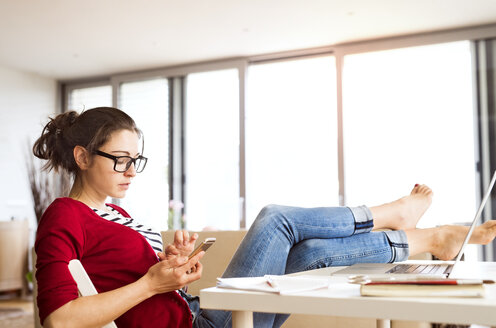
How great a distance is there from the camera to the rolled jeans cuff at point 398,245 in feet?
5.21

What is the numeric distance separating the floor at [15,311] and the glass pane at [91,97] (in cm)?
251

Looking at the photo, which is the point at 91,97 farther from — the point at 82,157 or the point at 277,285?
the point at 277,285

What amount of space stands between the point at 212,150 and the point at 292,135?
3.18 ft

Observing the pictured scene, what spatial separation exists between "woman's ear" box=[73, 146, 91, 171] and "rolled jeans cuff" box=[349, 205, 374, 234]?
0.76 meters

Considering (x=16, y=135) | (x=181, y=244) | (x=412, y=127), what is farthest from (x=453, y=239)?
(x=16, y=135)

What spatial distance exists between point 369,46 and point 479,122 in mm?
1343

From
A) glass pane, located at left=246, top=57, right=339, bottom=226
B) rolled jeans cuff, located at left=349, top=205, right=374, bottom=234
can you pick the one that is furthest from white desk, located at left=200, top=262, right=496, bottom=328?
glass pane, located at left=246, top=57, right=339, bottom=226

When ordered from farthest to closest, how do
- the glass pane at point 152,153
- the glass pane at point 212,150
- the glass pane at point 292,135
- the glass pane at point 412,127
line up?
the glass pane at point 152,153 < the glass pane at point 212,150 < the glass pane at point 292,135 < the glass pane at point 412,127

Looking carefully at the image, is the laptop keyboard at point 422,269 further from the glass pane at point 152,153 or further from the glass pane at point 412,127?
the glass pane at point 152,153

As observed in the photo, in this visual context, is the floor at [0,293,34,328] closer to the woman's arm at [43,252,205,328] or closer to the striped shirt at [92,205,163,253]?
the striped shirt at [92,205,163,253]

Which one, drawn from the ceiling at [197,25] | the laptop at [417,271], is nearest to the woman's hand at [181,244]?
the laptop at [417,271]

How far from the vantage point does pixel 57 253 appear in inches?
46.8

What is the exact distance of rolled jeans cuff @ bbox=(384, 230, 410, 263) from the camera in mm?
1588

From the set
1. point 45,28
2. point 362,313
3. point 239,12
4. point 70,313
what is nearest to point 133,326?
point 70,313
